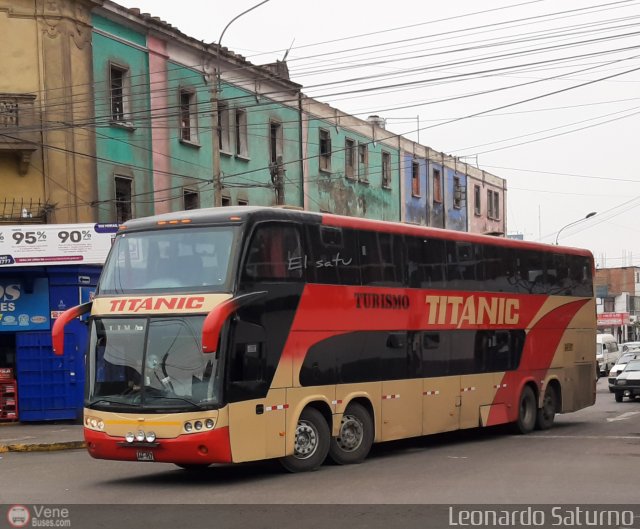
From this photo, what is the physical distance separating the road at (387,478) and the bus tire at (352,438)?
25cm

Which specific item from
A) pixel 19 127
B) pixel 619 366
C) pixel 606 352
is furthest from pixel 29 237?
pixel 606 352

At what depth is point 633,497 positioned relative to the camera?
1217cm

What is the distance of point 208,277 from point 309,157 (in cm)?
2369

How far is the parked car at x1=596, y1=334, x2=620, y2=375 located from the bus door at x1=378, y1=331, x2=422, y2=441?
40958mm

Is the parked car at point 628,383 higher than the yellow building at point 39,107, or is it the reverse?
the yellow building at point 39,107

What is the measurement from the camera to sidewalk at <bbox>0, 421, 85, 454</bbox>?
779 inches

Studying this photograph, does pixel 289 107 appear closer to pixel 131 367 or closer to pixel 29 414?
pixel 29 414

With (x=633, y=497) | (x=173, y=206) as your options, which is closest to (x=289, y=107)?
(x=173, y=206)

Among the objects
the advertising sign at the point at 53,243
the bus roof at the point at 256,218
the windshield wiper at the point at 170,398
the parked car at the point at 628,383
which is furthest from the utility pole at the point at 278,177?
the windshield wiper at the point at 170,398

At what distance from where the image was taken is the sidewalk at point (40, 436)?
19781mm

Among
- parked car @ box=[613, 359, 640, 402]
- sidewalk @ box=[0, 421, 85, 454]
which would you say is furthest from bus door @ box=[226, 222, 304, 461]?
parked car @ box=[613, 359, 640, 402]

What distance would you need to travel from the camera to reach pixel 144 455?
14.0 meters
